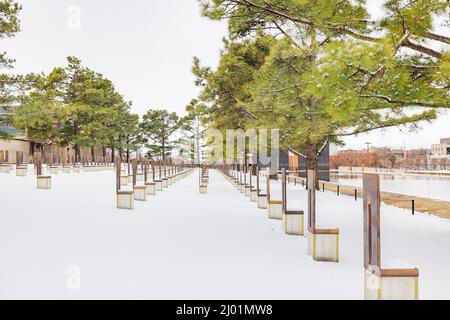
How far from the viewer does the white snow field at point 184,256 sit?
4137 mm

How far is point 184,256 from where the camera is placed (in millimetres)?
5590

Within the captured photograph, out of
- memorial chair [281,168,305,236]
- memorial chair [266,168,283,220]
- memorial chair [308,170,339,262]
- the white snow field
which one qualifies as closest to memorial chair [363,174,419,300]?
the white snow field

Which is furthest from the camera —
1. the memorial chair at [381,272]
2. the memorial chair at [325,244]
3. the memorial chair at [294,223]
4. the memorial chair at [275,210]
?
the memorial chair at [275,210]

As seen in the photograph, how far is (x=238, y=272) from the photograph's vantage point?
4.80 metres

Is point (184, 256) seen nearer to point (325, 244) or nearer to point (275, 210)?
point (325, 244)

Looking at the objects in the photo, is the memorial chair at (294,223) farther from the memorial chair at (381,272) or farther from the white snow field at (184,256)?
the memorial chair at (381,272)

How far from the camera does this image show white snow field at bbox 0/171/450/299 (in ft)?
13.6

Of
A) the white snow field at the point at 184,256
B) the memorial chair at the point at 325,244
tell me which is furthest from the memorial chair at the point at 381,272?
the memorial chair at the point at 325,244

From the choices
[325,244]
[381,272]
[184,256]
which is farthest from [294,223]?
[381,272]

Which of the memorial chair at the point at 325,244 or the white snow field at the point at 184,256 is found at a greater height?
the memorial chair at the point at 325,244

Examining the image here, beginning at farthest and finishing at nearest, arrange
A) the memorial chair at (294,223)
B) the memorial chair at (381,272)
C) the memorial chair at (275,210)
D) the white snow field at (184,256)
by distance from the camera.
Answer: the memorial chair at (275,210) → the memorial chair at (294,223) → the white snow field at (184,256) → the memorial chair at (381,272)

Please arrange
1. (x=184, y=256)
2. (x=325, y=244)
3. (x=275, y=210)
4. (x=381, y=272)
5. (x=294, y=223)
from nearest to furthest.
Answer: (x=381, y=272)
(x=325, y=244)
(x=184, y=256)
(x=294, y=223)
(x=275, y=210)
